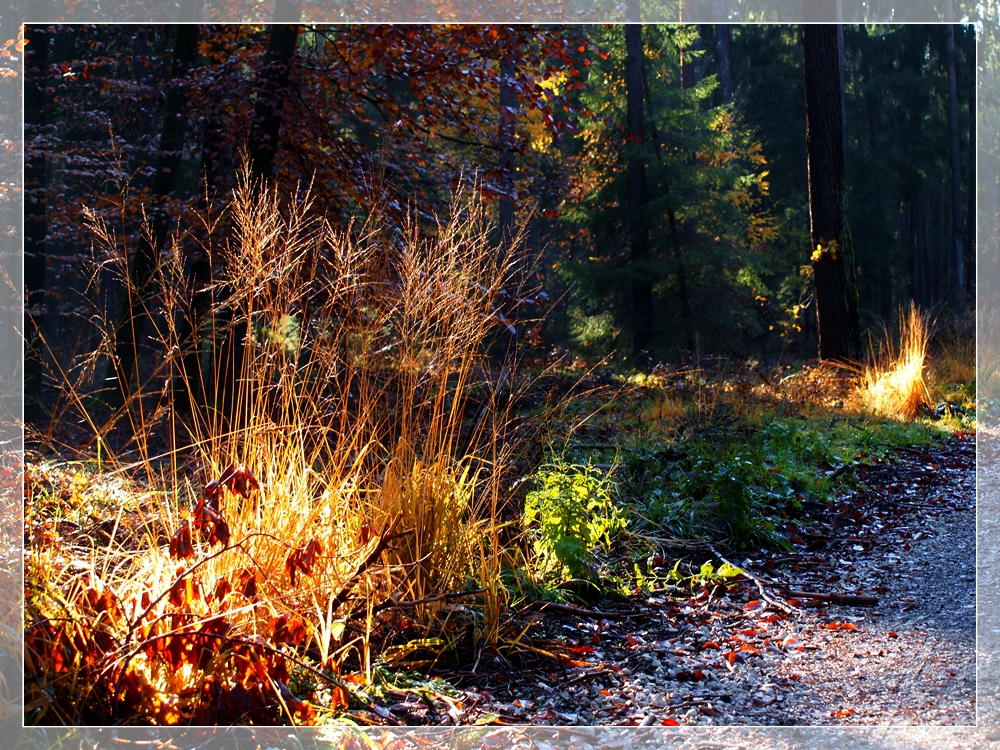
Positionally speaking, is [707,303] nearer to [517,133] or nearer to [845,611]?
[517,133]

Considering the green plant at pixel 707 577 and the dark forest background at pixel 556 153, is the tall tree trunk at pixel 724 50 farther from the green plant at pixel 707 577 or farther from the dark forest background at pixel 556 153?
the green plant at pixel 707 577

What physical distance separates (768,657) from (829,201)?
7261 mm

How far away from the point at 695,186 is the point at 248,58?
9221 millimetres

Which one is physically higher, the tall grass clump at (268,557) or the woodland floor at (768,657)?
the tall grass clump at (268,557)

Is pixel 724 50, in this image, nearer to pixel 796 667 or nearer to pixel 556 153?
pixel 556 153

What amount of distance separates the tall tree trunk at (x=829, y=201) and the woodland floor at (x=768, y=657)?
539cm

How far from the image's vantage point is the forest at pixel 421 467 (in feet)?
A: 6.82

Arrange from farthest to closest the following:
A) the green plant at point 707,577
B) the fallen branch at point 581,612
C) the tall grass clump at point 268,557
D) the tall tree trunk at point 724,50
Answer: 1. the tall tree trunk at point 724,50
2. the green plant at point 707,577
3. the fallen branch at point 581,612
4. the tall grass clump at point 268,557

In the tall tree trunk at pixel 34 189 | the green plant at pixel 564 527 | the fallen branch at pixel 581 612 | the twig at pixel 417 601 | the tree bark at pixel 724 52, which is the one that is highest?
the tree bark at pixel 724 52

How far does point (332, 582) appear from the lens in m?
2.32

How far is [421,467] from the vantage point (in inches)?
107

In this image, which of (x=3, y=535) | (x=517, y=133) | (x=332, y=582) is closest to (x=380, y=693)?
(x=332, y=582)

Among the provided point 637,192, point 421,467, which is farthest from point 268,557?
point 637,192

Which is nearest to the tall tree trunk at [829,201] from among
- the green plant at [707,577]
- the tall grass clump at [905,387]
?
the tall grass clump at [905,387]
